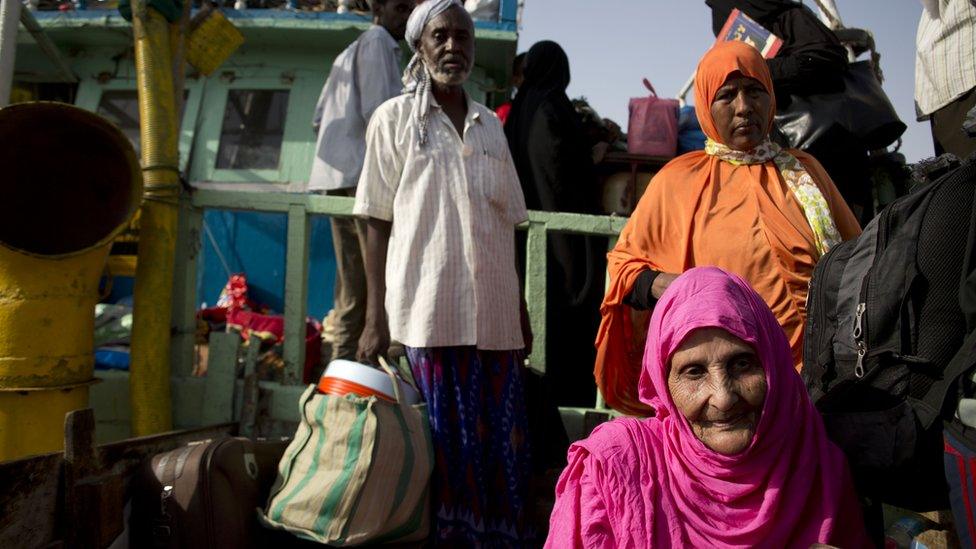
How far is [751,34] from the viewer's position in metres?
3.93

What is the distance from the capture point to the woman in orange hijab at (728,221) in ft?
7.20

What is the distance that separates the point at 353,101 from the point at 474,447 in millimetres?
2103

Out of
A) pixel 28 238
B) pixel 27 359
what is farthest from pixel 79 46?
pixel 27 359

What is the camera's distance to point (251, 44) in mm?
6504

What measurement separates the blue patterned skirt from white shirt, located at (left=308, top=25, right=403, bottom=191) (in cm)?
149

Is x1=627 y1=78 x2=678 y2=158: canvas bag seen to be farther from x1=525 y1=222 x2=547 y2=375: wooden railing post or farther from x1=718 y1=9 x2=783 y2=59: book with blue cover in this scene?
x1=525 y1=222 x2=547 y2=375: wooden railing post

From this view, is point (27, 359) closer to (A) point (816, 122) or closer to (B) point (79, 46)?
(A) point (816, 122)

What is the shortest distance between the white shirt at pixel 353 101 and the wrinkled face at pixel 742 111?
5.81ft

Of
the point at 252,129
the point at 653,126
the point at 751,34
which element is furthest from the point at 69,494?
the point at 252,129

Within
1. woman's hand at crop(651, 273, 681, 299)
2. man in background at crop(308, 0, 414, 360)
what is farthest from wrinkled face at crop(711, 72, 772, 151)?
man in background at crop(308, 0, 414, 360)

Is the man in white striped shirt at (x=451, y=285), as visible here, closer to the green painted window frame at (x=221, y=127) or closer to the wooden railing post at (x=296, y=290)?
the wooden railing post at (x=296, y=290)

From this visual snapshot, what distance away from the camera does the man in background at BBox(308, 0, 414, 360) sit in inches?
138

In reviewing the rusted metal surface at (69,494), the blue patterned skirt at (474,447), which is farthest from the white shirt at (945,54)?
the rusted metal surface at (69,494)

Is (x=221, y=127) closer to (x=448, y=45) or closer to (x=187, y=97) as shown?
(x=187, y=97)
